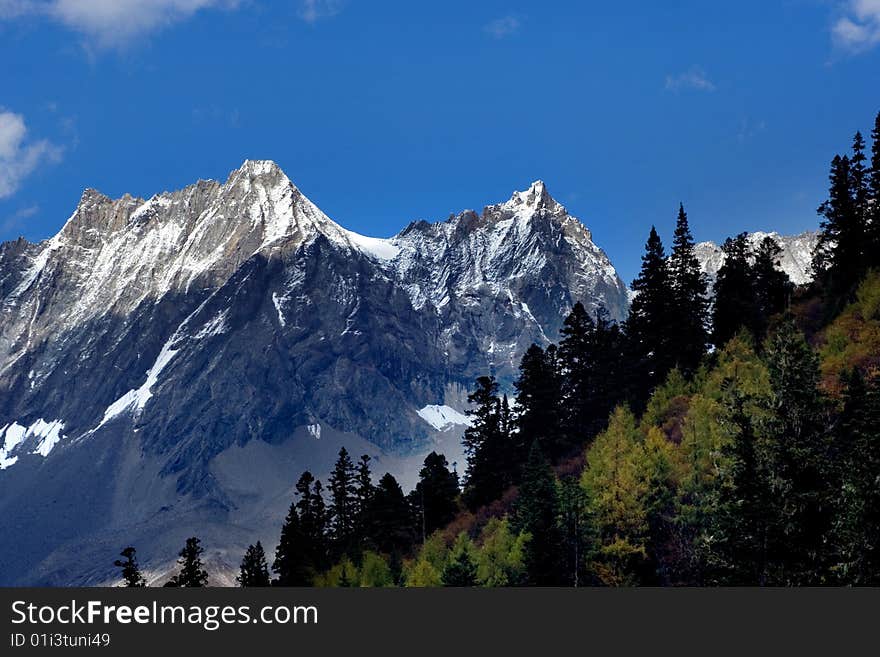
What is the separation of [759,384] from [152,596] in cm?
4238

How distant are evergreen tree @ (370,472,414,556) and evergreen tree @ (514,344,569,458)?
11797mm

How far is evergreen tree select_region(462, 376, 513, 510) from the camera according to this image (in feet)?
312

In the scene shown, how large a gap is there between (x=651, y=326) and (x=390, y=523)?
29.6 meters

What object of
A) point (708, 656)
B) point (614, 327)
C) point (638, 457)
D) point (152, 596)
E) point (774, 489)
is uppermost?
point (614, 327)

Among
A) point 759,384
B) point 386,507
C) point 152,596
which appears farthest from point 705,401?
point 152,596

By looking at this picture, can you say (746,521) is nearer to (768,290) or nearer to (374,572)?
(374,572)

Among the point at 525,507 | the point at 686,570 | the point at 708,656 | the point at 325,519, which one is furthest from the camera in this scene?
the point at 325,519

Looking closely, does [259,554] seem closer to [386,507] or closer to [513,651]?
[386,507]

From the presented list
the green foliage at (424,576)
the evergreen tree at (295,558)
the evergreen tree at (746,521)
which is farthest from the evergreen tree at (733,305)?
the evergreen tree at (746,521)

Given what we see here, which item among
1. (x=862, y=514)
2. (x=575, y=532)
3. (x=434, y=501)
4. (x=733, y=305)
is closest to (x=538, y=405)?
(x=434, y=501)

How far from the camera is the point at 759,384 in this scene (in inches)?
2461

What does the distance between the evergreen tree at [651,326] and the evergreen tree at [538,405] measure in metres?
9.10

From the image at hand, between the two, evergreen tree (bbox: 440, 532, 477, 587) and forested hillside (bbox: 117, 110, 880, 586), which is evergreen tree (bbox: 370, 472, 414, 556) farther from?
evergreen tree (bbox: 440, 532, 477, 587)

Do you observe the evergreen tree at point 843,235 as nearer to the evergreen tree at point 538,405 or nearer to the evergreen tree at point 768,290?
the evergreen tree at point 768,290
